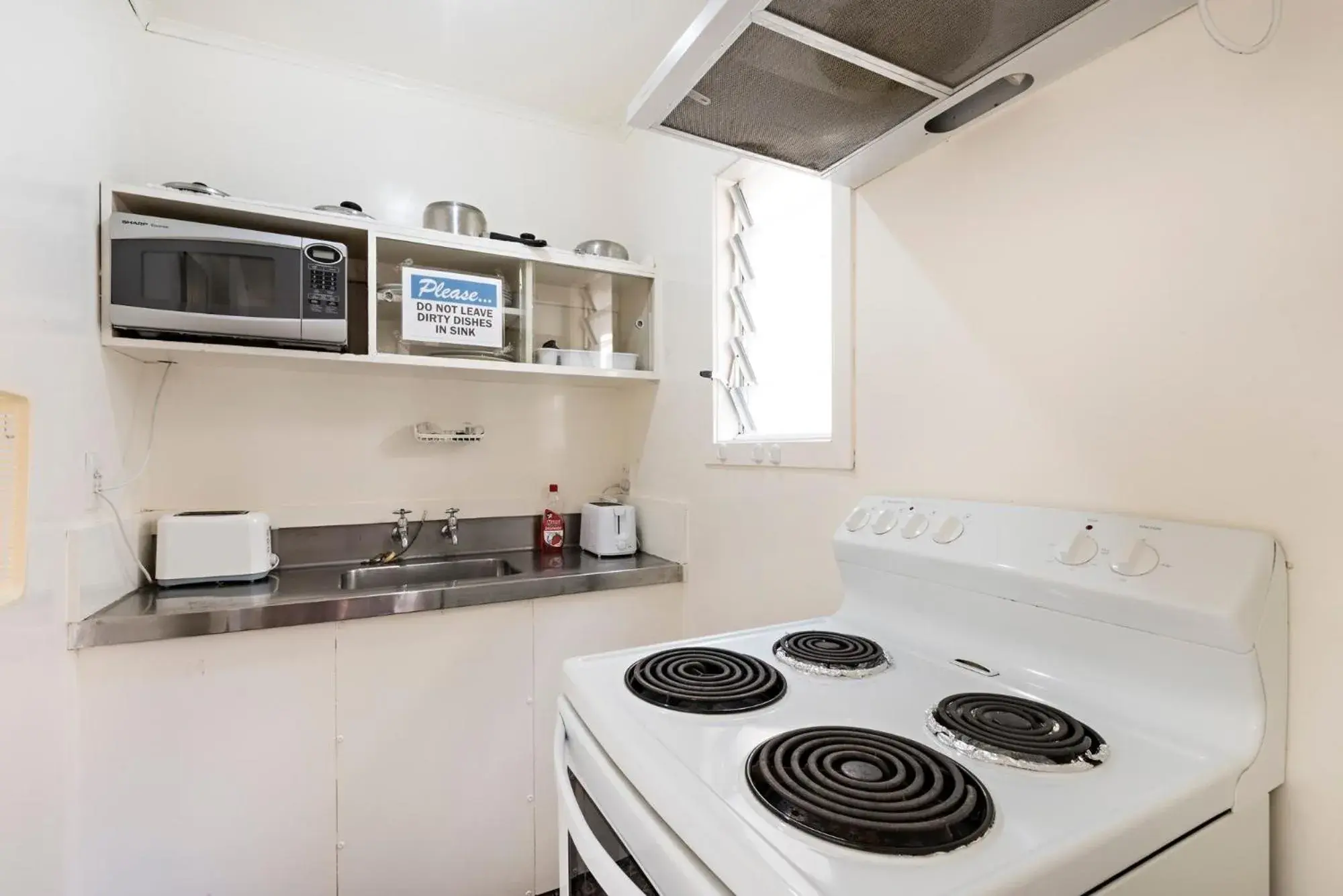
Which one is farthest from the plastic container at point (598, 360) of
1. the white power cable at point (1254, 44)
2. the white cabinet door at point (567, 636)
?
the white power cable at point (1254, 44)

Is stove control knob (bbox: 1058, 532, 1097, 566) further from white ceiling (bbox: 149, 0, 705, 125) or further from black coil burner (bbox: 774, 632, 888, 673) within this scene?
white ceiling (bbox: 149, 0, 705, 125)

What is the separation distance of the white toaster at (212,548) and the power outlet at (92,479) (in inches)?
7.3

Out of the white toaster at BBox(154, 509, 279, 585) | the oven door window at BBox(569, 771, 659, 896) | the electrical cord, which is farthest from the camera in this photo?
the electrical cord

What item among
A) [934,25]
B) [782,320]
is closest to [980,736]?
[934,25]

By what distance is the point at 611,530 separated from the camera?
7.01 ft

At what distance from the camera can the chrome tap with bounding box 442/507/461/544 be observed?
2188 millimetres

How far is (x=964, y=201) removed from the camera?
1101 mm

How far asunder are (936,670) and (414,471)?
1.87 m

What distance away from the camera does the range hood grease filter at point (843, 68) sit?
0.78 metres

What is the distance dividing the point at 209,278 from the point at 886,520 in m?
1.85

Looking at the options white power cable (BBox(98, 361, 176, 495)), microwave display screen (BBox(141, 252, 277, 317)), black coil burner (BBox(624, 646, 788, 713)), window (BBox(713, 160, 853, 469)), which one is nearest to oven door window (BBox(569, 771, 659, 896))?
black coil burner (BBox(624, 646, 788, 713))

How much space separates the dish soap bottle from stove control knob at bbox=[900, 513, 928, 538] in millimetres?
1489

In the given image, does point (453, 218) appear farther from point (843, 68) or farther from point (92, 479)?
point (843, 68)

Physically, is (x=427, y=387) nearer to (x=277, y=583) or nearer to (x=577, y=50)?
(x=277, y=583)
